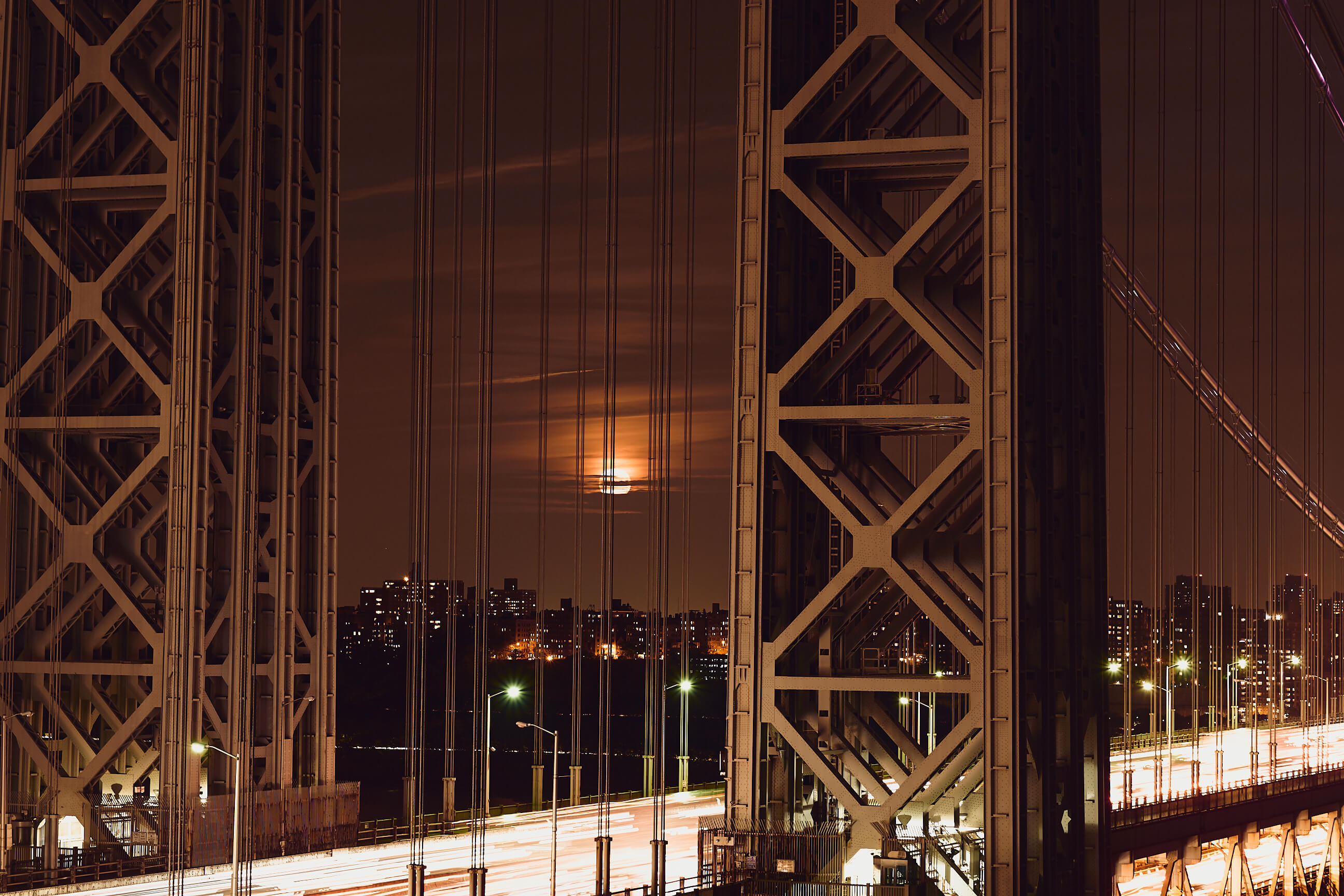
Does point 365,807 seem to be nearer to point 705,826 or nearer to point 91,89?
point 91,89

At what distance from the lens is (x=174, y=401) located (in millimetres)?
34000

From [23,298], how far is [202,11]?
7.15m

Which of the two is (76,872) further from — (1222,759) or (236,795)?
(1222,759)

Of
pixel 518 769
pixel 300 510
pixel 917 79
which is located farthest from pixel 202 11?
pixel 518 769

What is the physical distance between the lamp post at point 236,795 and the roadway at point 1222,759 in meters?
22.3

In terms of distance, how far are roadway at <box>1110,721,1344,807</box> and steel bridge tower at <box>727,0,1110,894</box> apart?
20.7 meters

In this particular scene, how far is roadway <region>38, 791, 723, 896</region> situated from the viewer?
1201 inches

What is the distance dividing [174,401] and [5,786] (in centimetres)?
836

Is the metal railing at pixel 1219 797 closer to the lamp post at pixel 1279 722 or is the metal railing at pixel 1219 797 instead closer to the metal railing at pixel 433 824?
the lamp post at pixel 1279 722

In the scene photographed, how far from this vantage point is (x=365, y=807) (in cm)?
9212

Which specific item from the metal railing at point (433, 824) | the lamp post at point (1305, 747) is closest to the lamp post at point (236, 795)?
the metal railing at point (433, 824)

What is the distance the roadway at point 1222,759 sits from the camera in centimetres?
5541

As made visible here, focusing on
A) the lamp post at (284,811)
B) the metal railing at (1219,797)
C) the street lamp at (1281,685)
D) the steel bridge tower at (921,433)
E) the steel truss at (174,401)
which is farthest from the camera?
the street lamp at (1281,685)

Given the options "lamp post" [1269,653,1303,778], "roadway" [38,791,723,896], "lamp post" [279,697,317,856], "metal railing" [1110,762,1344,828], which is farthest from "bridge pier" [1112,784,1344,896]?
"lamp post" [279,697,317,856]
